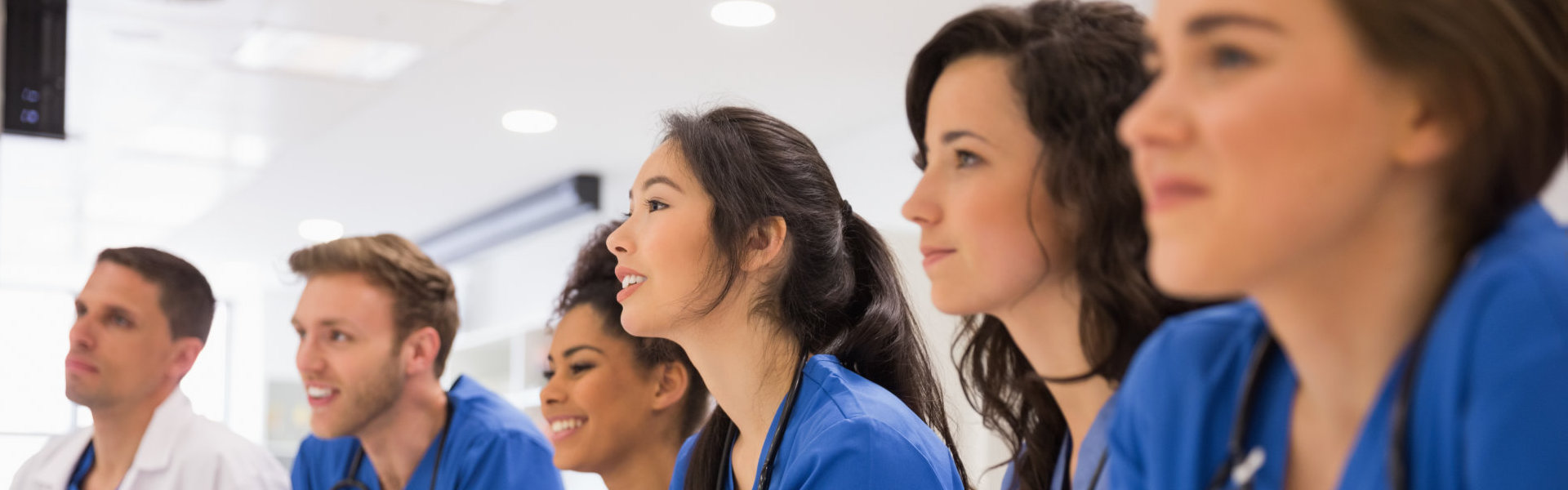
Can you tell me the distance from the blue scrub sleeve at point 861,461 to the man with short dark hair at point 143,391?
1.69 m

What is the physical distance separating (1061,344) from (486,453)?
1.85m

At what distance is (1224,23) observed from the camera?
2.69 feet

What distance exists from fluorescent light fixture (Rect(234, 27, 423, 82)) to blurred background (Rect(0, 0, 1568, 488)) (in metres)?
0.01

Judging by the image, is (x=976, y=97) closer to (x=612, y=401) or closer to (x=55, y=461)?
(x=612, y=401)

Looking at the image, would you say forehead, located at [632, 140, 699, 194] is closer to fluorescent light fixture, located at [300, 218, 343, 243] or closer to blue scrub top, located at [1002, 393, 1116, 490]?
blue scrub top, located at [1002, 393, 1116, 490]

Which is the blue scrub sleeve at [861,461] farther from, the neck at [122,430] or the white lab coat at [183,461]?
the neck at [122,430]

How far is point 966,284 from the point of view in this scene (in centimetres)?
135

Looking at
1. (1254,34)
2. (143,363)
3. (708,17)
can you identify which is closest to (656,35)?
(708,17)

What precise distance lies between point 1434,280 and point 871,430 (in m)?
1.06

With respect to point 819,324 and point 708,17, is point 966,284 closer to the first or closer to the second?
point 819,324

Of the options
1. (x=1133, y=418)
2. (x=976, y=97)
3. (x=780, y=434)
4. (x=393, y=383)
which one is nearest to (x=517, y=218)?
(x=393, y=383)

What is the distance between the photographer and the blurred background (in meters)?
4.39

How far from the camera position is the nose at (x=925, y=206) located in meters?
1.38

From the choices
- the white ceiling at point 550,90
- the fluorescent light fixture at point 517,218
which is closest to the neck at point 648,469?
the white ceiling at point 550,90
